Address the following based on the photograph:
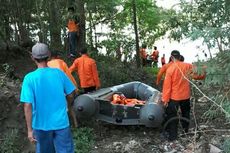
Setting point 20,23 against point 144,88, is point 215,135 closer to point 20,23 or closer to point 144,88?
point 144,88

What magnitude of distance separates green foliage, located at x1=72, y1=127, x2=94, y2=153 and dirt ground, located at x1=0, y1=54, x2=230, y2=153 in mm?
139

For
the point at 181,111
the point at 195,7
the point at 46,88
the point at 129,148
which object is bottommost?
the point at 129,148

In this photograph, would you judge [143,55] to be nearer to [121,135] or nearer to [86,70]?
[86,70]

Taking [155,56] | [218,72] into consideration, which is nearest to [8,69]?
[218,72]

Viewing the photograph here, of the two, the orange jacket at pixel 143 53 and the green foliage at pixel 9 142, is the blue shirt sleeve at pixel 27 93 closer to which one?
the green foliage at pixel 9 142

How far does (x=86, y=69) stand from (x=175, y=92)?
9.31ft

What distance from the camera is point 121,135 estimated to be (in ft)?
36.6

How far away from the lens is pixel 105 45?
1950 centimetres

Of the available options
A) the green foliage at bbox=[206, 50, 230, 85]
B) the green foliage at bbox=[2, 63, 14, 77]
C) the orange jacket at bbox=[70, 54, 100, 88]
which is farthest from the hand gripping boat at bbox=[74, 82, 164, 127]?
the green foliage at bbox=[206, 50, 230, 85]

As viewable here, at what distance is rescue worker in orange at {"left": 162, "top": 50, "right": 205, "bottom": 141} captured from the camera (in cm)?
988

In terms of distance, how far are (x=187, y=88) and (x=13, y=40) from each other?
8128 millimetres

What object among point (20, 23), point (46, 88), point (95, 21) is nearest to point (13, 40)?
point (20, 23)

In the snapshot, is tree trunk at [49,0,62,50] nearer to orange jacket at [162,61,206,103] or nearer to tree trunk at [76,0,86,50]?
tree trunk at [76,0,86,50]

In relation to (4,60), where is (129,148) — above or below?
below
